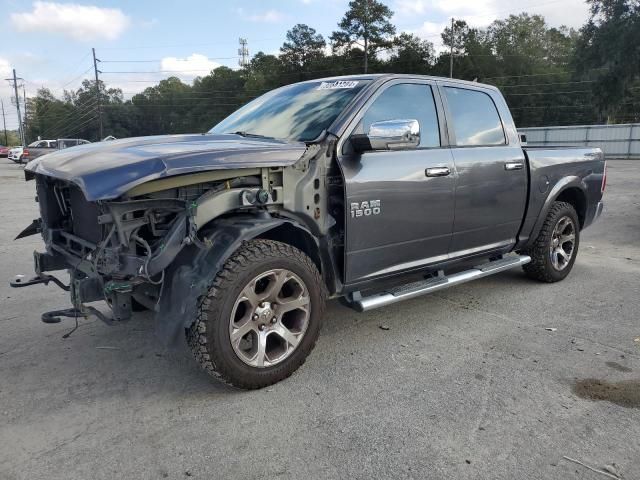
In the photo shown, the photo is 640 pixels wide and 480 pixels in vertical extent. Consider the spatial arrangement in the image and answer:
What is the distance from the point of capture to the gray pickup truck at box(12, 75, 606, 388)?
2.84 meters

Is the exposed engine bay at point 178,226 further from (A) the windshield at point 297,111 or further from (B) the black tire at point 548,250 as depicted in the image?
(B) the black tire at point 548,250

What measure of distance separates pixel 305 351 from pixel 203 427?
2.69 ft

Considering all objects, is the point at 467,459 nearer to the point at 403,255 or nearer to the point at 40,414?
the point at 403,255

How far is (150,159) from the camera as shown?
266 centimetres

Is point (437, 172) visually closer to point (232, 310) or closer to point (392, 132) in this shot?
point (392, 132)

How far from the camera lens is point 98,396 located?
3.11 metres

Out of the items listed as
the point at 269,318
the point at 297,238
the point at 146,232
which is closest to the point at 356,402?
the point at 269,318

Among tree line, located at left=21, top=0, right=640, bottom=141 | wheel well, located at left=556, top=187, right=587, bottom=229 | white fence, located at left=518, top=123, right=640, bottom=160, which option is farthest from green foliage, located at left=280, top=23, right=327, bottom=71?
wheel well, located at left=556, top=187, right=587, bottom=229

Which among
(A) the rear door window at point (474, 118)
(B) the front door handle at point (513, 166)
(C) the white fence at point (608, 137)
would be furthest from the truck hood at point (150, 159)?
(C) the white fence at point (608, 137)

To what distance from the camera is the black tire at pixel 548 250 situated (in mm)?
5180

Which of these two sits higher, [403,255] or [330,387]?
[403,255]

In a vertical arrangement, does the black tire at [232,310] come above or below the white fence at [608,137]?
below

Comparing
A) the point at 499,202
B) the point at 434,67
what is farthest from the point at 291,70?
the point at 499,202

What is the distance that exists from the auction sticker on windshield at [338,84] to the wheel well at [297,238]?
1.23m
